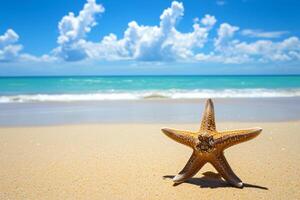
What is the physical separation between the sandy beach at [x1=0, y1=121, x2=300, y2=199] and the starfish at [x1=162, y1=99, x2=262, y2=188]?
15cm

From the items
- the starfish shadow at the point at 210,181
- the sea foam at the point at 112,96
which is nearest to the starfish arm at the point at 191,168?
the starfish shadow at the point at 210,181

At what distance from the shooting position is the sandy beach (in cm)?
405

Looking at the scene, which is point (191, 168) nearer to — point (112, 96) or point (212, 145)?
point (212, 145)

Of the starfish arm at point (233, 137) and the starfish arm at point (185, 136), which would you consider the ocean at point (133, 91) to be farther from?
the starfish arm at point (233, 137)

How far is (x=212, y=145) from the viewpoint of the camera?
4070mm

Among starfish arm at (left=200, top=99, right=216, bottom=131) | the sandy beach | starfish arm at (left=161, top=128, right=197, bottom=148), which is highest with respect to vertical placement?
starfish arm at (left=200, top=99, right=216, bottom=131)

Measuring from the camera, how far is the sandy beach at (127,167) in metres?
4.05

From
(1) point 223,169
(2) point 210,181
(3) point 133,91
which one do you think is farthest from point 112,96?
(1) point 223,169

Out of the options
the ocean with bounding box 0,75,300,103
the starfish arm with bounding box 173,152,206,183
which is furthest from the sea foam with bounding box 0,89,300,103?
the starfish arm with bounding box 173,152,206,183

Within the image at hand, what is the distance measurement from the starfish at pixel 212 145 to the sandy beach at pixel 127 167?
0.15 metres

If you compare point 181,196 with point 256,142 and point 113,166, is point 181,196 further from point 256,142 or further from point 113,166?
point 256,142

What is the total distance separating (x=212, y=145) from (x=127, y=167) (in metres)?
1.60

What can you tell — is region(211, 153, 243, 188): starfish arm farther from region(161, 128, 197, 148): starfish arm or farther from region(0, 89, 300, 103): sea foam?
region(0, 89, 300, 103): sea foam

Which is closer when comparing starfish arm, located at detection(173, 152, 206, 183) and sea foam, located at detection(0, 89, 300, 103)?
starfish arm, located at detection(173, 152, 206, 183)
